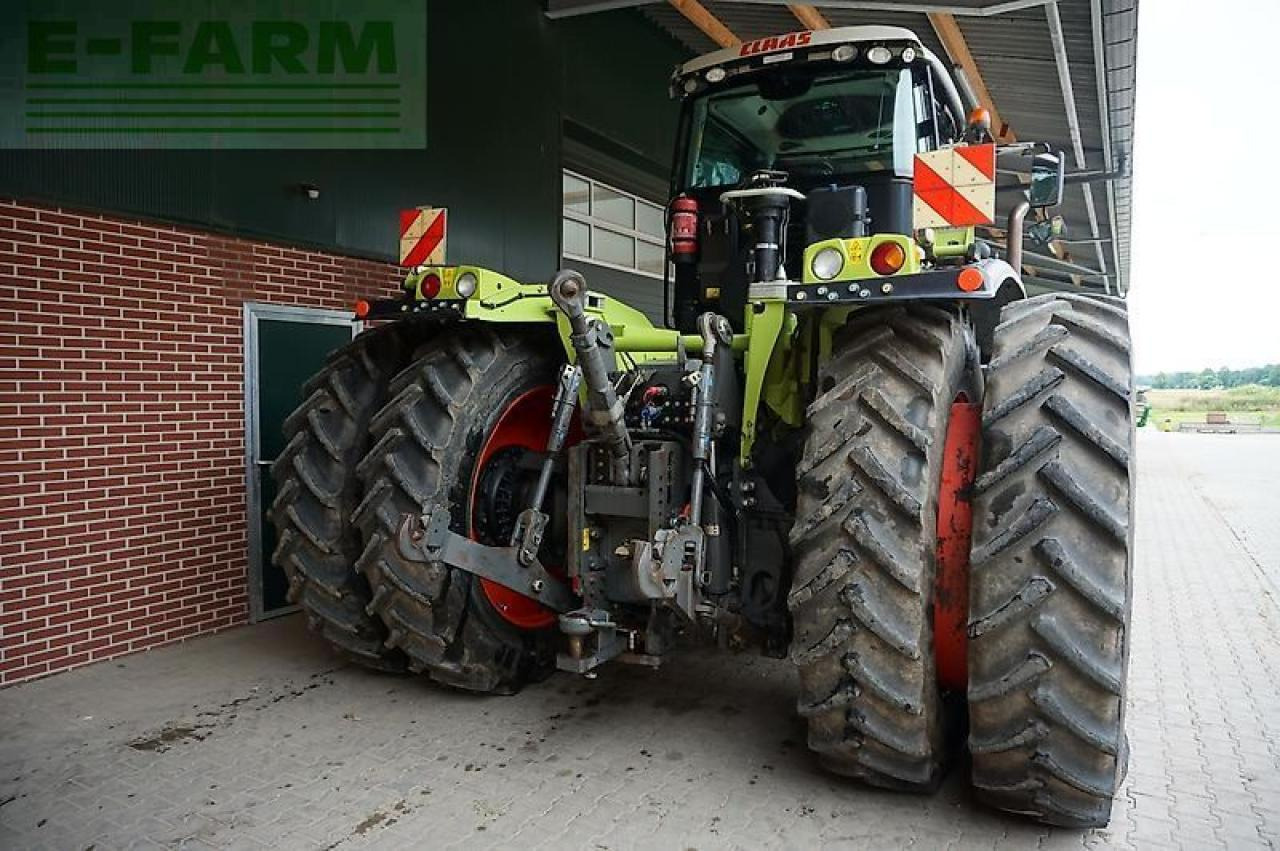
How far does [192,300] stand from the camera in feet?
17.1

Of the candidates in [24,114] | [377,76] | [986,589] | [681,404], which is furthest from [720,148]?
[24,114]

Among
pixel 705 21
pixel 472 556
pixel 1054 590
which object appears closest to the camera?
pixel 1054 590

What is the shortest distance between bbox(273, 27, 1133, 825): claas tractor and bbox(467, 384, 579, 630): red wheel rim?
2 centimetres

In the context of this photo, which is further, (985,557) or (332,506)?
(332,506)

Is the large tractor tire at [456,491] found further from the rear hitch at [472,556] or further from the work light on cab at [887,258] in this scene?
the work light on cab at [887,258]

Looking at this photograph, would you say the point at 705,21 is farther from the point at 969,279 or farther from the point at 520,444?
the point at 969,279

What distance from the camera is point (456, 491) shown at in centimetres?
380

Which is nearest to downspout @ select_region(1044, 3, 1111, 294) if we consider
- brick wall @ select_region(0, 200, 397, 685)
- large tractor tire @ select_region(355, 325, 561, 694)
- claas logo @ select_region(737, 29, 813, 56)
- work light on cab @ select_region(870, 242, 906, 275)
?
claas logo @ select_region(737, 29, 813, 56)

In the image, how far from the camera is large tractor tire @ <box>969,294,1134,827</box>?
8.80 feet

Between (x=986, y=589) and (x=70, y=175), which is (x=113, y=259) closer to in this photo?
(x=70, y=175)

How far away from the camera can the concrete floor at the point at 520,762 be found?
2963 millimetres

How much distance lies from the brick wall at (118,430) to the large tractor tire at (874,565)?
154 inches

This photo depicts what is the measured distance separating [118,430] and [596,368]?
3139 mm

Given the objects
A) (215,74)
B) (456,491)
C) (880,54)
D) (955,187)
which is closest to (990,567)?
(955,187)
